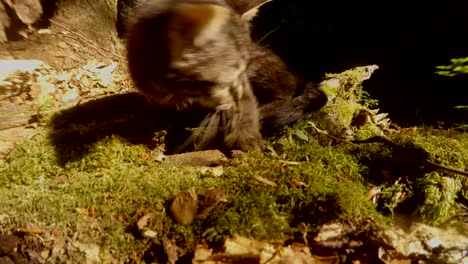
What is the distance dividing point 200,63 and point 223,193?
71 centimetres

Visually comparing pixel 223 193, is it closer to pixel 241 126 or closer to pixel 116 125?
pixel 241 126

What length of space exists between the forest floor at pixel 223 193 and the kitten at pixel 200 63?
0.19m

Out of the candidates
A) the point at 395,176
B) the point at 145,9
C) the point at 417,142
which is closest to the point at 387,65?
the point at 417,142

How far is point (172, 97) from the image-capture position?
2422 millimetres

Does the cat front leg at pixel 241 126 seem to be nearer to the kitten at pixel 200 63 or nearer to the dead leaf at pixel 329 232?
the kitten at pixel 200 63

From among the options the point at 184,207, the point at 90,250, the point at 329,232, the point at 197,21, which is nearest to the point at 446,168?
the point at 329,232

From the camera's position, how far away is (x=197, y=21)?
2109 mm

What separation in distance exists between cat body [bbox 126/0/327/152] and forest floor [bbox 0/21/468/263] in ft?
0.56

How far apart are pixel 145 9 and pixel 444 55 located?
307 centimetres

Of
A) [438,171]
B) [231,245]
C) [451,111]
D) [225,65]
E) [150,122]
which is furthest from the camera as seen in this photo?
[451,111]

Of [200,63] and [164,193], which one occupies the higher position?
[200,63]

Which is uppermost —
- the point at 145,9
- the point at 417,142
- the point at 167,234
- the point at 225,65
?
the point at 145,9

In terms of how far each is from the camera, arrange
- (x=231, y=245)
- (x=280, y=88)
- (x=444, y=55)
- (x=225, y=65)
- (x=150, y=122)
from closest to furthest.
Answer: (x=231, y=245)
(x=225, y=65)
(x=150, y=122)
(x=280, y=88)
(x=444, y=55)

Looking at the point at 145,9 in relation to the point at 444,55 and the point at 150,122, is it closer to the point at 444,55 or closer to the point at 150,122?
the point at 150,122
